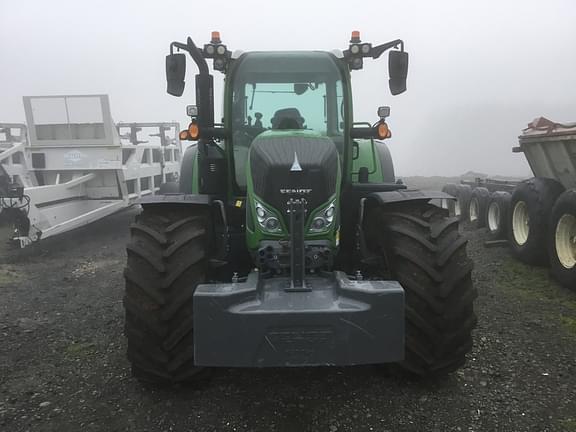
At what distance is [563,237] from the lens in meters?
5.11

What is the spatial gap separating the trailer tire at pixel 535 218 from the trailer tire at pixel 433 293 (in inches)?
129

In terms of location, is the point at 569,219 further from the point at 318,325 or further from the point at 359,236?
the point at 318,325

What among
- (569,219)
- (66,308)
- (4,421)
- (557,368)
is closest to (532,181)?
(569,219)

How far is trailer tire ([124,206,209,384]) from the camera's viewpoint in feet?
8.99

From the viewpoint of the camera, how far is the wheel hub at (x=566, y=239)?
5.02 meters

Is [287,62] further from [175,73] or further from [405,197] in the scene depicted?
[405,197]

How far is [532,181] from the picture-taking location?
607 cm

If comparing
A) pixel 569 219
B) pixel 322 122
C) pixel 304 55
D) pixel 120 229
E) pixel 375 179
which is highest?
pixel 304 55

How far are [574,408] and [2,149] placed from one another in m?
9.06

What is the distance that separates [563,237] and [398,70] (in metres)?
2.89

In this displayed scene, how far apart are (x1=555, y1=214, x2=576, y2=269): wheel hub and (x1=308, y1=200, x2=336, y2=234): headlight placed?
11.0ft

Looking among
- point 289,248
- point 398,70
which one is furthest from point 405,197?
point 398,70

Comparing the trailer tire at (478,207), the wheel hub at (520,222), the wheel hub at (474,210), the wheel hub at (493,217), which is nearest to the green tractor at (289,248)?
the wheel hub at (520,222)

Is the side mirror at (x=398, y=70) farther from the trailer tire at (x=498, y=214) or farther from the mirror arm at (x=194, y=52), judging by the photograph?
the trailer tire at (x=498, y=214)
